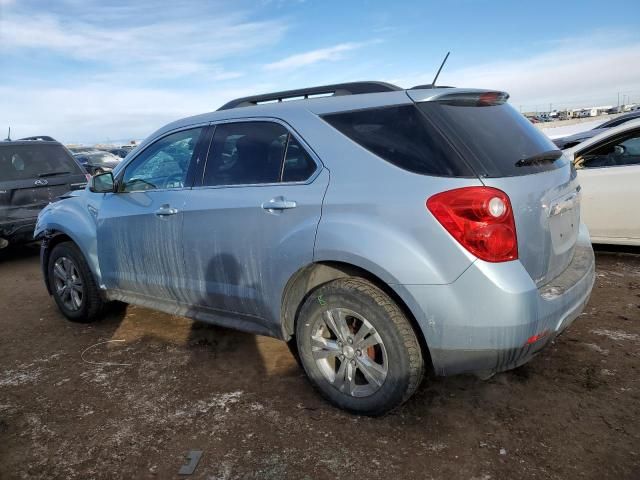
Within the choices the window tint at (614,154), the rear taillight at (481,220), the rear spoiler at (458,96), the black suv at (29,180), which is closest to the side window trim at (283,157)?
the rear spoiler at (458,96)

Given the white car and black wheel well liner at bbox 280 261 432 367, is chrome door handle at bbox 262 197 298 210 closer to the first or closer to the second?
black wheel well liner at bbox 280 261 432 367

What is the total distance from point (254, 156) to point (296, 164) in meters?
0.37

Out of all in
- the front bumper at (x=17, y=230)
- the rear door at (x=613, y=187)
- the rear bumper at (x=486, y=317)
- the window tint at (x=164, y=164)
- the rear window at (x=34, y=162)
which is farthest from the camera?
the rear window at (x=34, y=162)

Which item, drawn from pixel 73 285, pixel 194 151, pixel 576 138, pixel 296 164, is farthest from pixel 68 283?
pixel 576 138

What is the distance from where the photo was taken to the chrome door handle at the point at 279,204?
2754mm

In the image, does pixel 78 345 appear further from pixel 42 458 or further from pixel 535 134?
pixel 535 134

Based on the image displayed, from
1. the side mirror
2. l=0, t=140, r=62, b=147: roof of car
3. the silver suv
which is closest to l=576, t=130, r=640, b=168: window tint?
the silver suv

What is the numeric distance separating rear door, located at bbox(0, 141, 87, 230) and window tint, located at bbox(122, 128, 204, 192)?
3.77m

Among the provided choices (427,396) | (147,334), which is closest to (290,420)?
(427,396)

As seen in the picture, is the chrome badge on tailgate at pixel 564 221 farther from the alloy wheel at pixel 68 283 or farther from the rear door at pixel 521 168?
the alloy wheel at pixel 68 283

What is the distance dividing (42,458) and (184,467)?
785 mm

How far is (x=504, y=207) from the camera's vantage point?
7.47ft

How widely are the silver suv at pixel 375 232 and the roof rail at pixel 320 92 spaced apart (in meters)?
0.01

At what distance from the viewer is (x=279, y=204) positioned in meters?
2.79
